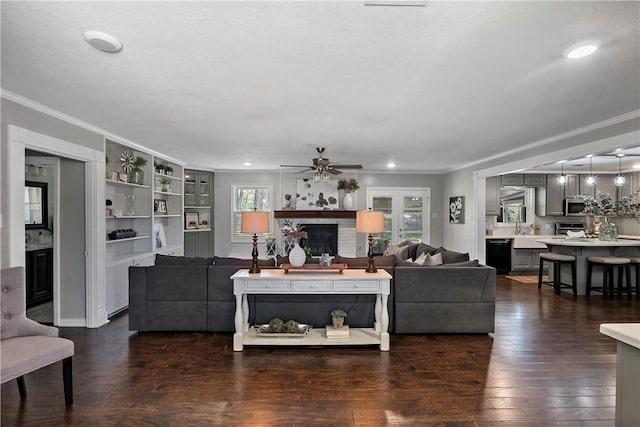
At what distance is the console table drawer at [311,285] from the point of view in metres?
3.43

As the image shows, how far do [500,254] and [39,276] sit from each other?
8.44 m

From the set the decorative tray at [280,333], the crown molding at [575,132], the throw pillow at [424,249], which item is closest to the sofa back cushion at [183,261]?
the decorative tray at [280,333]

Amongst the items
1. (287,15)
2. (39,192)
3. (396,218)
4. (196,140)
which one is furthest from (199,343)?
(396,218)

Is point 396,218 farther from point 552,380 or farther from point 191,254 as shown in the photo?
point 552,380

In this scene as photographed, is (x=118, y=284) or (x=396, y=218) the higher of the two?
(x=396, y=218)

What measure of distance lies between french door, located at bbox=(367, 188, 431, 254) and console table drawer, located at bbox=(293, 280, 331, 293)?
5254 millimetres

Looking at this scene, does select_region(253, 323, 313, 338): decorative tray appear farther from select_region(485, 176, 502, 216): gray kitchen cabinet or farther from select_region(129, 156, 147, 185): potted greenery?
select_region(485, 176, 502, 216): gray kitchen cabinet

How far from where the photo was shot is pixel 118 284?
4.70 meters

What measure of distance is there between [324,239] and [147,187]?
4.09 meters

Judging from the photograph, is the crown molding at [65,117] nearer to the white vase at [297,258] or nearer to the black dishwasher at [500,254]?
the white vase at [297,258]

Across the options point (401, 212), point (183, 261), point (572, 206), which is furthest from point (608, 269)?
point (183, 261)

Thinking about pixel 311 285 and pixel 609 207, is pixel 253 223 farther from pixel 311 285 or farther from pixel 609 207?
pixel 609 207

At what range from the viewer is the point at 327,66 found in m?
2.39

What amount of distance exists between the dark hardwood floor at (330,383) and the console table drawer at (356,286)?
0.60 metres
